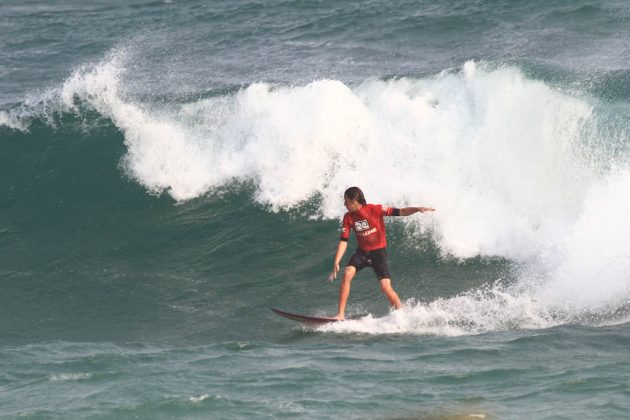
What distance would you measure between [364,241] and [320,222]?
130 inches

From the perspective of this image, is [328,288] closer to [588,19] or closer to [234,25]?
[588,19]

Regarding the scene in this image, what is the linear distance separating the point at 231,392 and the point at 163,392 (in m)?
0.62

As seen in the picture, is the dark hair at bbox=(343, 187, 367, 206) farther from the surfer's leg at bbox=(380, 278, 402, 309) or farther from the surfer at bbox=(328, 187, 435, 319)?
the surfer's leg at bbox=(380, 278, 402, 309)

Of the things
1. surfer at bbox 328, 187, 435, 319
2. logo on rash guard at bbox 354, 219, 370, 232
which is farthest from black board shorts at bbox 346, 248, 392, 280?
logo on rash guard at bbox 354, 219, 370, 232

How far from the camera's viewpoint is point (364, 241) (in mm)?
11414

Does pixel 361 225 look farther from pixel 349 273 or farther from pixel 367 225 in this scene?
pixel 349 273

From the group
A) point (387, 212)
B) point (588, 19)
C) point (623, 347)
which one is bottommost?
point (623, 347)

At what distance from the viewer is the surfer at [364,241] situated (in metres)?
11.2

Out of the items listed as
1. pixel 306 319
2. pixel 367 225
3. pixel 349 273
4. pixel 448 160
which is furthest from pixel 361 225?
pixel 448 160

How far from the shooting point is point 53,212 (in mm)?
15914

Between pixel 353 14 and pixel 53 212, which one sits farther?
pixel 353 14

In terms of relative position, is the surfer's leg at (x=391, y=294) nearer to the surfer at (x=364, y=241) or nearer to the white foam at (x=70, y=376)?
the surfer at (x=364, y=241)

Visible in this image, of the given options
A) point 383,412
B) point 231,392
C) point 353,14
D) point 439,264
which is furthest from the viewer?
point 353,14

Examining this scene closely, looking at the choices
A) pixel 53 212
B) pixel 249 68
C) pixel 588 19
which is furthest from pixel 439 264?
pixel 588 19
